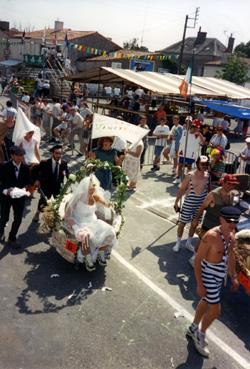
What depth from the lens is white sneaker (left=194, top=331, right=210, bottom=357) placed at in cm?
469

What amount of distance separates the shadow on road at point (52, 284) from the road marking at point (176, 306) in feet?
1.87

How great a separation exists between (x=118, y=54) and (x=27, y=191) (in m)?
21.9

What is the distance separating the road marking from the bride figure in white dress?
2.29ft

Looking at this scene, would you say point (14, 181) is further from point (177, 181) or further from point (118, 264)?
point (177, 181)

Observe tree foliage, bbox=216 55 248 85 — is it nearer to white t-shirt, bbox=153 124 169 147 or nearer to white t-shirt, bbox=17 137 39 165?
white t-shirt, bbox=153 124 169 147

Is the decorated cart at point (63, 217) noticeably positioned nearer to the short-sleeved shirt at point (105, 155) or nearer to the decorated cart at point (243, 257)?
the decorated cart at point (243, 257)

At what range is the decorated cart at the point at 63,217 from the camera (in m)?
6.07

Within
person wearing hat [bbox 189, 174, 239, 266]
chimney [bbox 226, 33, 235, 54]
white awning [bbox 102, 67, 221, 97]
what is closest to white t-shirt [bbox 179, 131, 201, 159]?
person wearing hat [bbox 189, 174, 239, 266]

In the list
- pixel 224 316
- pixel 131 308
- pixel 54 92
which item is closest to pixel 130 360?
pixel 131 308

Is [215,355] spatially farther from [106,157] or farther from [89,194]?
[106,157]

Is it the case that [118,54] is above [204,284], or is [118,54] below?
above

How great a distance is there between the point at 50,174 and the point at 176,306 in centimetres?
360

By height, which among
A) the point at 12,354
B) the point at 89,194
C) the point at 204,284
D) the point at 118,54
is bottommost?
the point at 12,354

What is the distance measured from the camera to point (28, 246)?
23.1 ft
